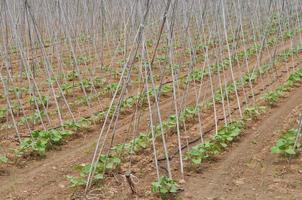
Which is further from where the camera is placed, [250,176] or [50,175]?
[50,175]

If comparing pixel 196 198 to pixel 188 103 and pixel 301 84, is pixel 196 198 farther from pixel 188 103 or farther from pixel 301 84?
pixel 301 84

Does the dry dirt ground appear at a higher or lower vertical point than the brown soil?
lower

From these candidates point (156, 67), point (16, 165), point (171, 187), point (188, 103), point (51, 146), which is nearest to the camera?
point (171, 187)

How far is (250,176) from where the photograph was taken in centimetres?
395

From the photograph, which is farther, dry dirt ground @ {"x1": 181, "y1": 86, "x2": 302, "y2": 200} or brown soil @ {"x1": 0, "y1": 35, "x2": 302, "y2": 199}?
brown soil @ {"x1": 0, "y1": 35, "x2": 302, "y2": 199}

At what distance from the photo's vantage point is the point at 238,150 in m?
4.61

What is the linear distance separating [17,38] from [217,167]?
272 centimetres

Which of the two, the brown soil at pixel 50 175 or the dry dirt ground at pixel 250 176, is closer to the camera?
the dry dirt ground at pixel 250 176

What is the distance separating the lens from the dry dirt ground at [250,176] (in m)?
3.61

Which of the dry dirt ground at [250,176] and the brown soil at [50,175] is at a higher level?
the brown soil at [50,175]

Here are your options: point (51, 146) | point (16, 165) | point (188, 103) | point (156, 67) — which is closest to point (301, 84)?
point (188, 103)

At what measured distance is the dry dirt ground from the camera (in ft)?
11.8

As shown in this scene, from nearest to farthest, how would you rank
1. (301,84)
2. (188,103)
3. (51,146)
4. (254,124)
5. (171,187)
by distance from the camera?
(171,187) < (51,146) < (254,124) < (188,103) < (301,84)

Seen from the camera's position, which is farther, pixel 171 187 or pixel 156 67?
pixel 156 67
